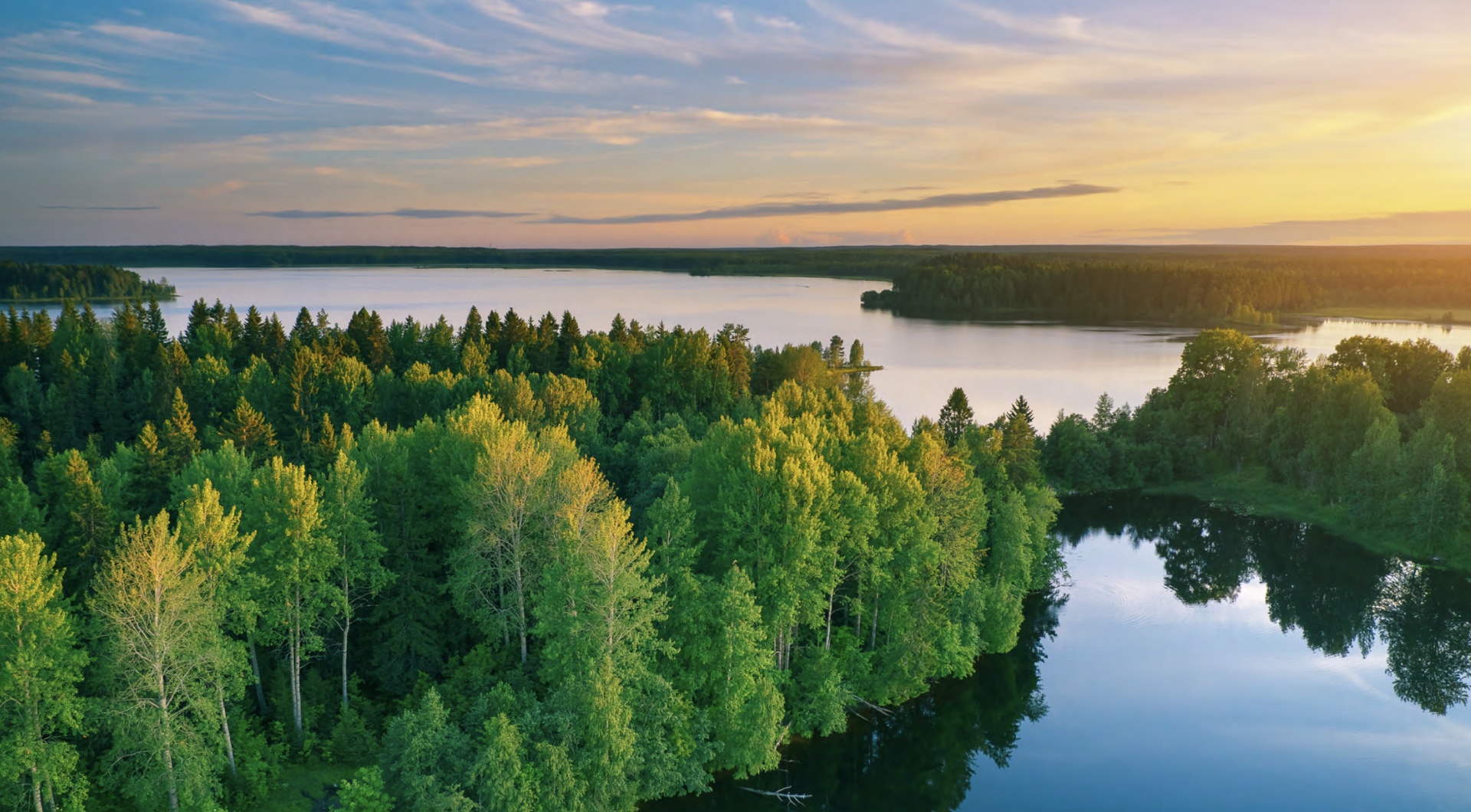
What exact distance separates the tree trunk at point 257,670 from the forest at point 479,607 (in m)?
0.21

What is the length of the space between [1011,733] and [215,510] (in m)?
28.6

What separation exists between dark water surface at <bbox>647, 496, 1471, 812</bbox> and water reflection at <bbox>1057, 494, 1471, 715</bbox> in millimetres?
150

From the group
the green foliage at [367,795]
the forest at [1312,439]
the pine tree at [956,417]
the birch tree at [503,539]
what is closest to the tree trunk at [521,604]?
the birch tree at [503,539]

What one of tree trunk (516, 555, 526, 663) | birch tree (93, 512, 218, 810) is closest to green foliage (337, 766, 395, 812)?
birch tree (93, 512, 218, 810)

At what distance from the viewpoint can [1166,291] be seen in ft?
547

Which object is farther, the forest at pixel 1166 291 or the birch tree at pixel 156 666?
the forest at pixel 1166 291

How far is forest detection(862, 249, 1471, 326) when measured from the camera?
161 metres

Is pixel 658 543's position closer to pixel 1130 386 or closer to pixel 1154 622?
pixel 1154 622

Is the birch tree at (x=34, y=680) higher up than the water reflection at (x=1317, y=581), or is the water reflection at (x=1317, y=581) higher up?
the birch tree at (x=34, y=680)

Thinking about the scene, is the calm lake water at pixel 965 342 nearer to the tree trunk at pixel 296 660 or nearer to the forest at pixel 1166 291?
the forest at pixel 1166 291

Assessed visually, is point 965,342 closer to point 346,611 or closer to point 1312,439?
point 1312,439

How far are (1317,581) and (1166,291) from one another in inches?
5095

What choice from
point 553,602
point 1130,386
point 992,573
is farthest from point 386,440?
point 1130,386

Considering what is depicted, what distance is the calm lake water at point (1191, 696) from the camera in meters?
30.1
